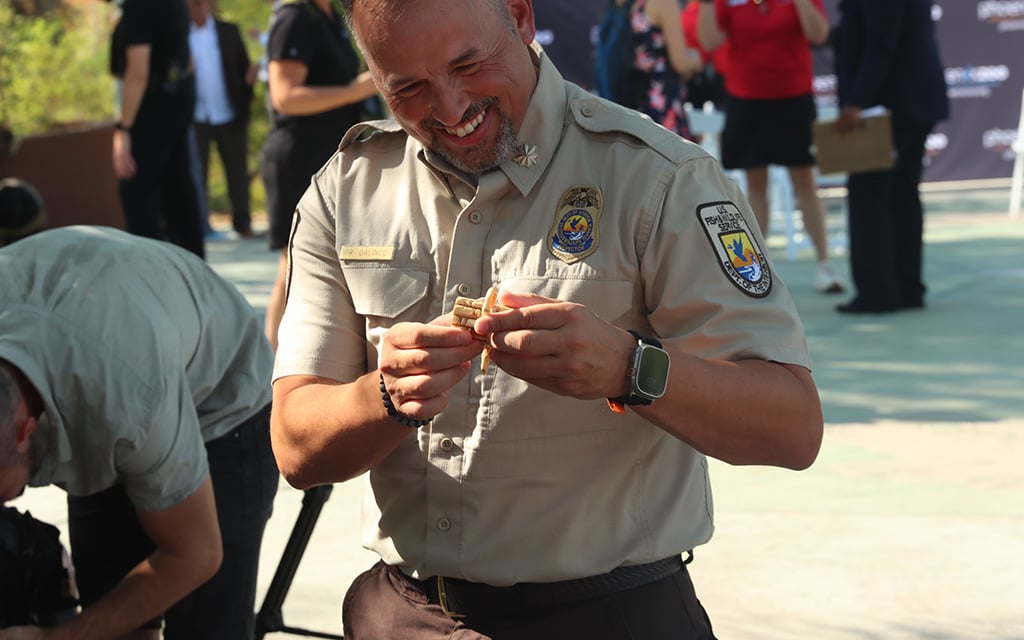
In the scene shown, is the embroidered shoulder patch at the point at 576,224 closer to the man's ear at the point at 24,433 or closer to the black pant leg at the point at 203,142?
the man's ear at the point at 24,433

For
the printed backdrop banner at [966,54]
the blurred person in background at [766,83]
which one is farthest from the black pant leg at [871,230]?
the printed backdrop banner at [966,54]

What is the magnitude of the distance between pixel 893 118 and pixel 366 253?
5672 millimetres

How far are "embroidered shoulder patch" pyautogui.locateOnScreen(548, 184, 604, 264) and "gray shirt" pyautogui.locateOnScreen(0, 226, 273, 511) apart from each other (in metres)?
0.98

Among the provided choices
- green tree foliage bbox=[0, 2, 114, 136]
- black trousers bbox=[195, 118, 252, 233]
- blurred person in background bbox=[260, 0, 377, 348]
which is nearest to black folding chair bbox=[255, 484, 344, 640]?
blurred person in background bbox=[260, 0, 377, 348]

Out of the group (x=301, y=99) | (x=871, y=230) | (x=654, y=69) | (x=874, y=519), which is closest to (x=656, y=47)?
(x=654, y=69)

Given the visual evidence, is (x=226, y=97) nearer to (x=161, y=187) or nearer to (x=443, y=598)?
(x=161, y=187)

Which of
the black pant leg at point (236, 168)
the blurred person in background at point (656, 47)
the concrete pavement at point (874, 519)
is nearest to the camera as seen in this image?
the concrete pavement at point (874, 519)

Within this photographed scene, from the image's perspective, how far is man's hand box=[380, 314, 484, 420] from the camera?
5.62 feet

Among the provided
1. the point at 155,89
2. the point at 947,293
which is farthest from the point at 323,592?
the point at 947,293

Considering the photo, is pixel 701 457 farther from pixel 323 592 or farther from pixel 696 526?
pixel 323 592

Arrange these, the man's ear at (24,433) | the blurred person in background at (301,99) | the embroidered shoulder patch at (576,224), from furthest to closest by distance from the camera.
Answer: the blurred person in background at (301,99) < the man's ear at (24,433) < the embroidered shoulder patch at (576,224)

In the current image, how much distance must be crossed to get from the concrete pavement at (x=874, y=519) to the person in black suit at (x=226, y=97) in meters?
7.16

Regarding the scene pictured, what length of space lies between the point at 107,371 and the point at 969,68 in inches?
504

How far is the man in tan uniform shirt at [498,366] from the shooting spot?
1.86 m
